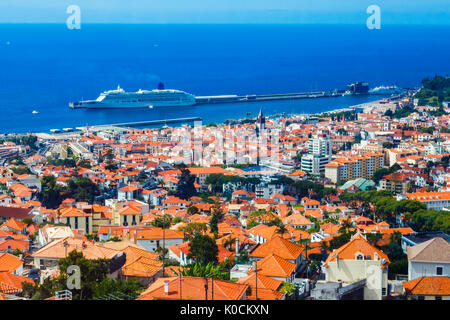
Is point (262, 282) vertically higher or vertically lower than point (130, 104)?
lower

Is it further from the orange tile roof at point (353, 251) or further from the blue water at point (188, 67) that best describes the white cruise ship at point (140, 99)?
the orange tile roof at point (353, 251)

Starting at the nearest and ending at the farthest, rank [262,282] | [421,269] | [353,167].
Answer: [262,282]
[421,269]
[353,167]

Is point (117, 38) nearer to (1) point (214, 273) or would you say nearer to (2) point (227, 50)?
(2) point (227, 50)

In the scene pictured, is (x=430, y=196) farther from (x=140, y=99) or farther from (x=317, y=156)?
(x=140, y=99)

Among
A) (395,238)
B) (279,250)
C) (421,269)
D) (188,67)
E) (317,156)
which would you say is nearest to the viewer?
(421,269)

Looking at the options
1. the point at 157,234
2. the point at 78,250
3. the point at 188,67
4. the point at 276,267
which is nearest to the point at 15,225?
the point at 157,234
